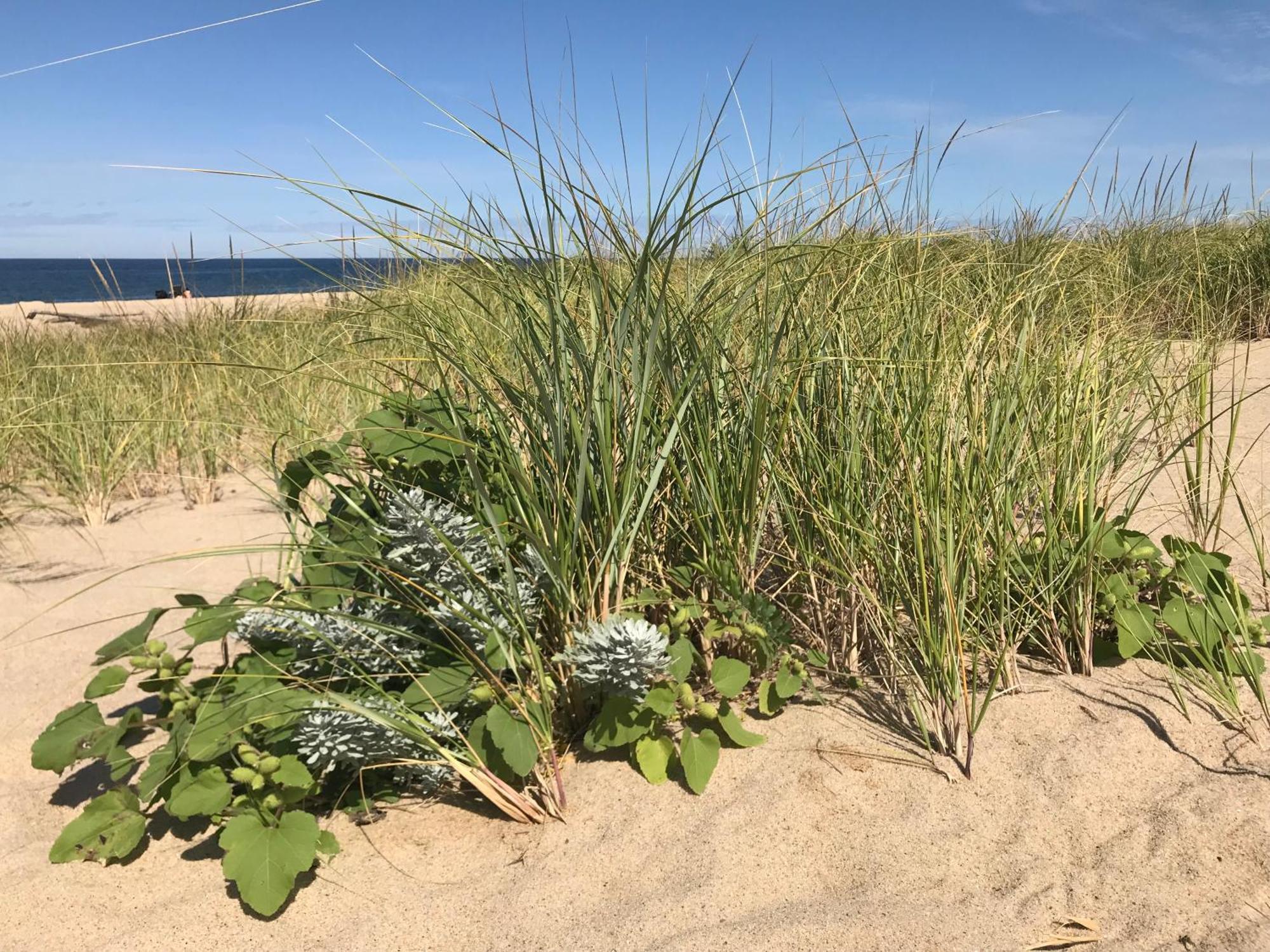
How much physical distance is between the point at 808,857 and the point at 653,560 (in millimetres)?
672

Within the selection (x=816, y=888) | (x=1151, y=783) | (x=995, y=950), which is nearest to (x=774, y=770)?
(x=816, y=888)

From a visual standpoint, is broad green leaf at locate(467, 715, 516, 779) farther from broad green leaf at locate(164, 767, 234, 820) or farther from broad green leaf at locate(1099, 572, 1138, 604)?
broad green leaf at locate(1099, 572, 1138, 604)

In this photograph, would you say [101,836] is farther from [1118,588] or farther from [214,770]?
[1118,588]

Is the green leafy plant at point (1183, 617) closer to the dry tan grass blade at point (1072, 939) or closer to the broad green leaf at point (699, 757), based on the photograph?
the dry tan grass blade at point (1072, 939)

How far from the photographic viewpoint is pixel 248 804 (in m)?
1.57

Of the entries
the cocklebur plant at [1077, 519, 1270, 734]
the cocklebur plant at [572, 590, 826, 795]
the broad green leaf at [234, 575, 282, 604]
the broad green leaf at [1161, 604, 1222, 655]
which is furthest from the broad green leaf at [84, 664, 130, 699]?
the broad green leaf at [1161, 604, 1222, 655]

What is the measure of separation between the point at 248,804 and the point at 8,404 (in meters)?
3.07

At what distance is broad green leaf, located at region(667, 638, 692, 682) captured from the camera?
5.57 feet

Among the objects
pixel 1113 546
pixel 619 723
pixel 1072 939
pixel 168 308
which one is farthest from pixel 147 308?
pixel 1072 939


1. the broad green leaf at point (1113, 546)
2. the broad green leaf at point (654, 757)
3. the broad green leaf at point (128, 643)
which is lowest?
the broad green leaf at point (654, 757)

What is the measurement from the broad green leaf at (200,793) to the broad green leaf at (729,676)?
0.89m

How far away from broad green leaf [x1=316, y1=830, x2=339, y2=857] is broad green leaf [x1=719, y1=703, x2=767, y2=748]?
0.73 m

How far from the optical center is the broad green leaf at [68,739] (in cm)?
163

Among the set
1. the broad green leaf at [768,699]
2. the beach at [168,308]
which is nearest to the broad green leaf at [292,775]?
the broad green leaf at [768,699]
